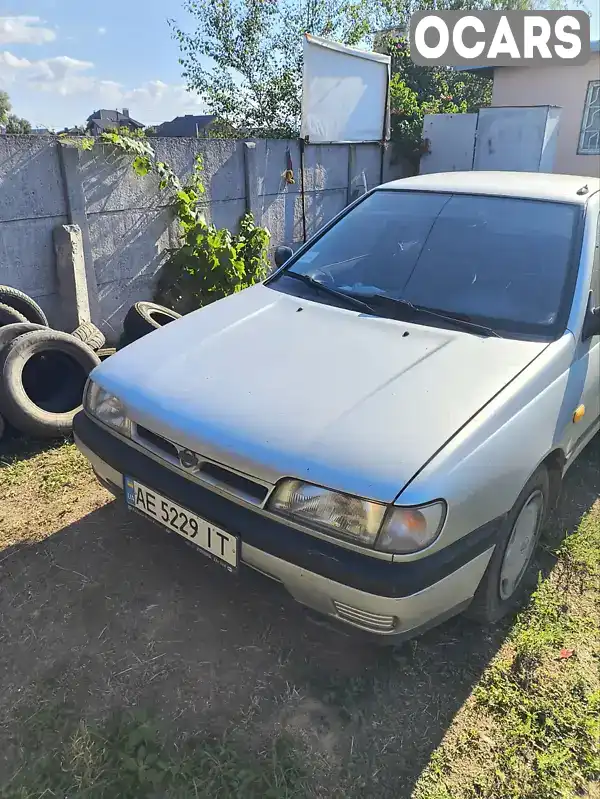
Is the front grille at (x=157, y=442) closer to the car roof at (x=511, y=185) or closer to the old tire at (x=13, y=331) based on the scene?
the old tire at (x=13, y=331)

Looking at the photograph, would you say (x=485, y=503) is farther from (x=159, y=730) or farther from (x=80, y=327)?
(x=80, y=327)

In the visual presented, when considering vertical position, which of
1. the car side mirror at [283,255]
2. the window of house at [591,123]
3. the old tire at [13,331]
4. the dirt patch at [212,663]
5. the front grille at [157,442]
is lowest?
the dirt patch at [212,663]

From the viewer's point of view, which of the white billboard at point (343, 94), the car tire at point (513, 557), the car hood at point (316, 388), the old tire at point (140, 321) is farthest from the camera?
the white billboard at point (343, 94)

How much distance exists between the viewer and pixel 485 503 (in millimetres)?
1906

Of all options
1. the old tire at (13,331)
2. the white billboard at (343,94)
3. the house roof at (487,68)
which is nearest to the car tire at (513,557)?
the old tire at (13,331)

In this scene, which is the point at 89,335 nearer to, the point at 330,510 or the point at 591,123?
the point at 330,510

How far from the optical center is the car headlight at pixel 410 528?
1.71 m

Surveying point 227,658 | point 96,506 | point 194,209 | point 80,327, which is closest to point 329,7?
point 194,209

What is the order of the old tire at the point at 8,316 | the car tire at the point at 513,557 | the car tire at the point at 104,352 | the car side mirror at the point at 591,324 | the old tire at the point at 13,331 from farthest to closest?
the car tire at the point at 104,352, the old tire at the point at 8,316, the old tire at the point at 13,331, the car side mirror at the point at 591,324, the car tire at the point at 513,557

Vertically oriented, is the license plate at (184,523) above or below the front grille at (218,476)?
below

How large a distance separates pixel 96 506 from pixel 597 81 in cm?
1342

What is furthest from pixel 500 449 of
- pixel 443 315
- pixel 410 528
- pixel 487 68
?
pixel 487 68

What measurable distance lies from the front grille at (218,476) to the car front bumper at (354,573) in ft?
0.15

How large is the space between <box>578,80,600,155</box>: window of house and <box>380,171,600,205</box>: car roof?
10881 mm
